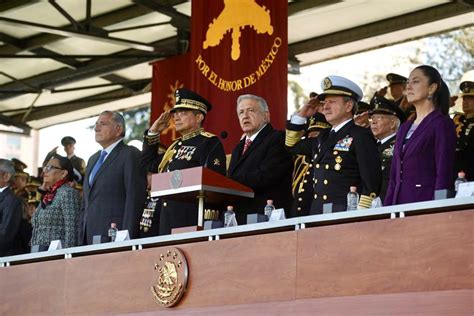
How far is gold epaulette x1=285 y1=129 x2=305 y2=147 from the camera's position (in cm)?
626

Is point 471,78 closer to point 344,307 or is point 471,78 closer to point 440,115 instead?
point 440,115

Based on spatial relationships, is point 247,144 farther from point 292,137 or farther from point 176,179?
point 176,179

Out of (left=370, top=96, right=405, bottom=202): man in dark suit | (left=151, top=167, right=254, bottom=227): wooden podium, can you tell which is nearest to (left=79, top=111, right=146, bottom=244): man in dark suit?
(left=151, top=167, right=254, bottom=227): wooden podium

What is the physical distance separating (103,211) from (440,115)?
2.45m

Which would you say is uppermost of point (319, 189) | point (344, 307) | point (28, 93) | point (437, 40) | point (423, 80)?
point (437, 40)

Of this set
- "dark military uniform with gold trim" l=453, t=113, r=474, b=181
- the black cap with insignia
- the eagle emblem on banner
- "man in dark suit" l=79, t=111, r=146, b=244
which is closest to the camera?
the black cap with insignia

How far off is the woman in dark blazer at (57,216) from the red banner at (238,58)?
1785 millimetres

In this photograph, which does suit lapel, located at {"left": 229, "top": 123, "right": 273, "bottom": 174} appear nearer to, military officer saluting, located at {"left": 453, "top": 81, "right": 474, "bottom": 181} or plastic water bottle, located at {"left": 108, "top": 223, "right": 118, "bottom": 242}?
plastic water bottle, located at {"left": 108, "top": 223, "right": 118, "bottom": 242}

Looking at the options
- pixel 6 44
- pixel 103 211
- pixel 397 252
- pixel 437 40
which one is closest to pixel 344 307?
pixel 397 252

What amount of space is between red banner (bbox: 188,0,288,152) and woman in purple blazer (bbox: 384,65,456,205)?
3.37m

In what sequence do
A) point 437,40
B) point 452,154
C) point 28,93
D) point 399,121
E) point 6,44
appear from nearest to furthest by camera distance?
1. point 452,154
2. point 399,121
3. point 6,44
4. point 28,93
5. point 437,40

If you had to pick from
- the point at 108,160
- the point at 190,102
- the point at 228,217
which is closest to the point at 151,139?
the point at 108,160

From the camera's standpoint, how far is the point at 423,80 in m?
5.16

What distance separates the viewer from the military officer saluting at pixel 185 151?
636cm
